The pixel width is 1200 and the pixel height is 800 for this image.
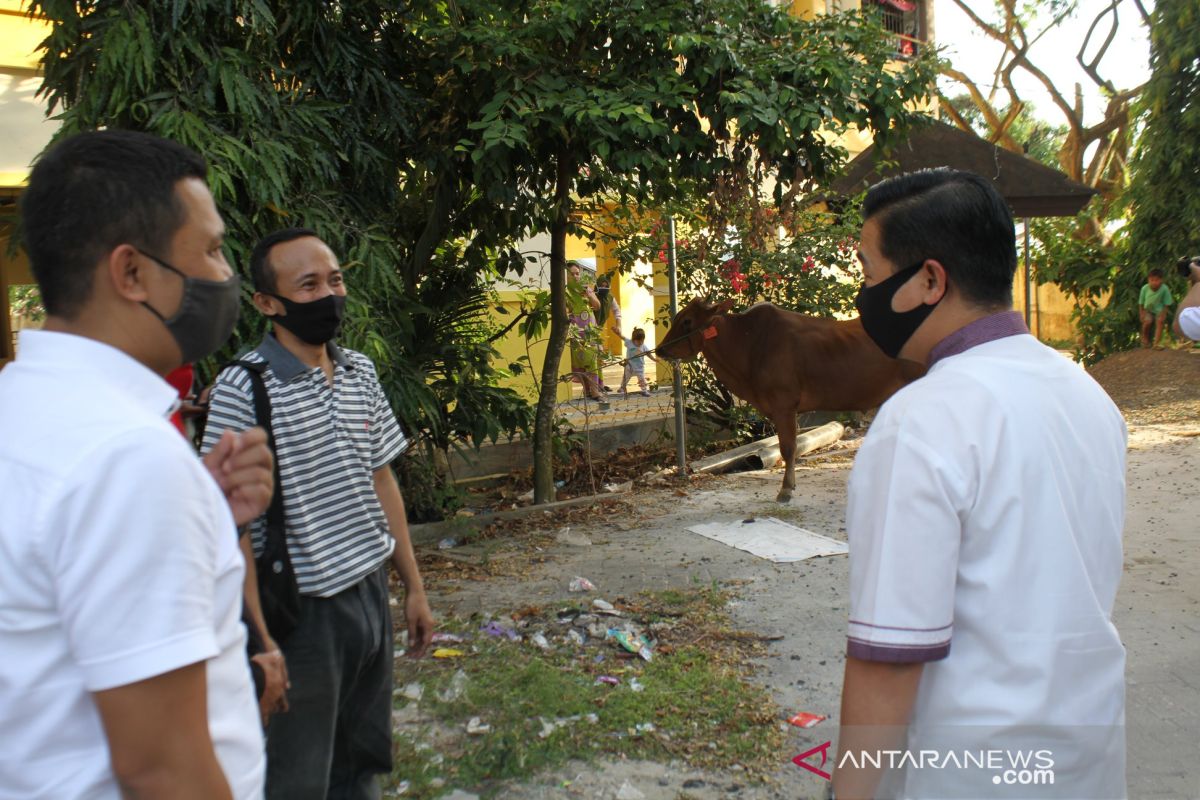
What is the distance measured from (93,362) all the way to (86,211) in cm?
23

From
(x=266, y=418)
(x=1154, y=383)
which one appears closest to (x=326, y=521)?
(x=266, y=418)

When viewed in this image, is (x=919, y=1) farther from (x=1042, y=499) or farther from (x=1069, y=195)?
(x=1042, y=499)

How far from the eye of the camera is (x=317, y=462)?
254cm

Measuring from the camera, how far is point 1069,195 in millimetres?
12195

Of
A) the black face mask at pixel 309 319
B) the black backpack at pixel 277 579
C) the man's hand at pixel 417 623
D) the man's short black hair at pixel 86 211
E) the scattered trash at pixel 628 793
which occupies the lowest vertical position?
the scattered trash at pixel 628 793

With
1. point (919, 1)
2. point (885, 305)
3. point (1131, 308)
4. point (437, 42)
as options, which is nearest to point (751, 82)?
point (437, 42)

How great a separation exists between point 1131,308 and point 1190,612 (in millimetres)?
11759

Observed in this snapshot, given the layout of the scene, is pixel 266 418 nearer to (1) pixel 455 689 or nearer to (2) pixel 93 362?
(2) pixel 93 362

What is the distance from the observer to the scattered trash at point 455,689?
165 inches

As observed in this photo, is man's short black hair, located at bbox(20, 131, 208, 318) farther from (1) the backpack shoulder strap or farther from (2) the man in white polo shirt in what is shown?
(2) the man in white polo shirt

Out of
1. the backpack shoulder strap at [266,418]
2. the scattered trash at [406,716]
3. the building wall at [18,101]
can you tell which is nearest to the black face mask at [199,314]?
the backpack shoulder strap at [266,418]

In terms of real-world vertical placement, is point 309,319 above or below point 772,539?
above

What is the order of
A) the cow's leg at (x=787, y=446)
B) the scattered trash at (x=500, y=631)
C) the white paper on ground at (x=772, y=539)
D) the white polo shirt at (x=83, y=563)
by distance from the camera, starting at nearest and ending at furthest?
1. the white polo shirt at (x=83, y=563)
2. the scattered trash at (x=500, y=631)
3. the white paper on ground at (x=772, y=539)
4. the cow's leg at (x=787, y=446)

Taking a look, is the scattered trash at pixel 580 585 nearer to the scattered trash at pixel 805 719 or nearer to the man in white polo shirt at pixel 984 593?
the scattered trash at pixel 805 719
